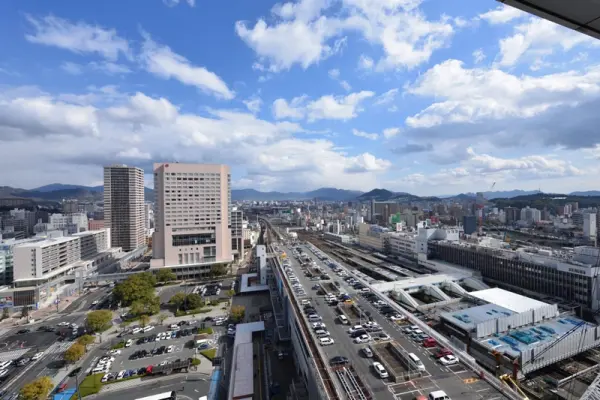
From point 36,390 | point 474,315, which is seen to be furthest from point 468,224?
point 36,390

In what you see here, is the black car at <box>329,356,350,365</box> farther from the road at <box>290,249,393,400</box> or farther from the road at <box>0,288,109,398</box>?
the road at <box>0,288,109,398</box>

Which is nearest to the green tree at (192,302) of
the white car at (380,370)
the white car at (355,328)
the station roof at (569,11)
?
the white car at (355,328)

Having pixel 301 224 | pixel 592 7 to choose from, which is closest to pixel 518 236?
pixel 301 224

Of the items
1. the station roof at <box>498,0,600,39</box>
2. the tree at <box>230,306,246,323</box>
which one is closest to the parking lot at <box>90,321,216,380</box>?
the tree at <box>230,306,246,323</box>

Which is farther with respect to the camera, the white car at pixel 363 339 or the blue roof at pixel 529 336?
the blue roof at pixel 529 336

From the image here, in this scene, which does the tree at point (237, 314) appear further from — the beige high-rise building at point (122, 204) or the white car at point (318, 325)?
the beige high-rise building at point (122, 204)
